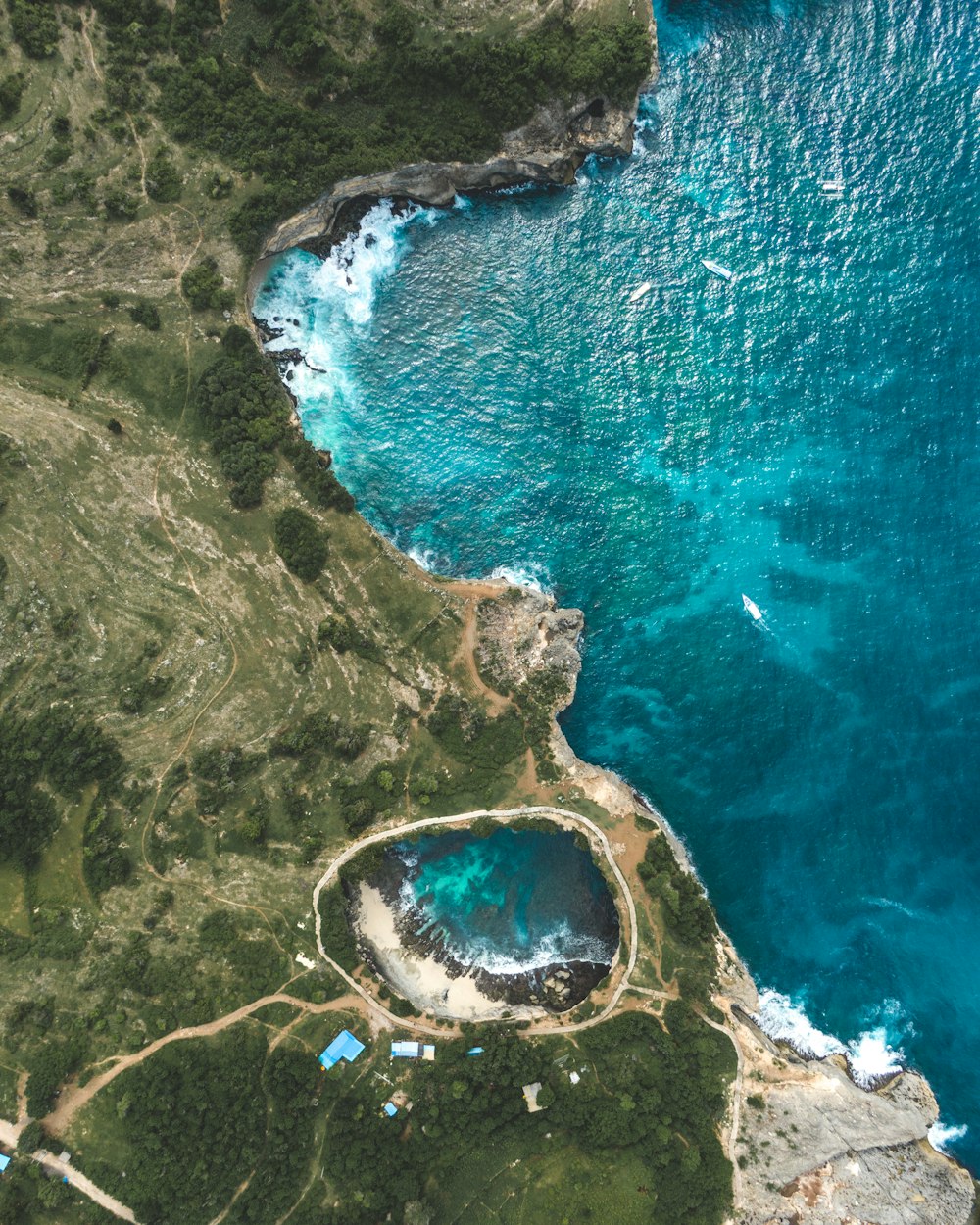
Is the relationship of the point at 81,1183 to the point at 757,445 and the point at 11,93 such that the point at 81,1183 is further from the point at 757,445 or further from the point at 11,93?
the point at 11,93

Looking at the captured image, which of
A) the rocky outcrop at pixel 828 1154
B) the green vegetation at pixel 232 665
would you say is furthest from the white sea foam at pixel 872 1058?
the green vegetation at pixel 232 665

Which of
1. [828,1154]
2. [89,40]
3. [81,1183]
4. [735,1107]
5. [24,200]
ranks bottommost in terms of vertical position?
[81,1183]

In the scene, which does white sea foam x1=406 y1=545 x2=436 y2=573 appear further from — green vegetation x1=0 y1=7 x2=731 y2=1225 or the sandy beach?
the sandy beach

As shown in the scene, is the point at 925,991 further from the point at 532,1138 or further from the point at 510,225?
the point at 510,225

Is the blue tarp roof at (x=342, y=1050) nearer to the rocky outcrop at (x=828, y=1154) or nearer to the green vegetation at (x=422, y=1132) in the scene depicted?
the green vegetation at (x=422, y=1132)

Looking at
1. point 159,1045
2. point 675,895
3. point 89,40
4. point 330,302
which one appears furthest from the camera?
point 330,302

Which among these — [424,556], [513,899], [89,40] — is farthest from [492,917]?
[89,40]

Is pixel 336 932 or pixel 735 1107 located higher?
pixel 735 1107
